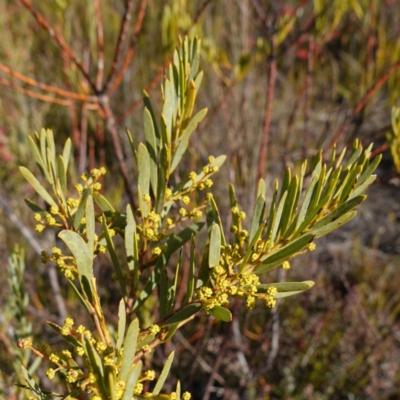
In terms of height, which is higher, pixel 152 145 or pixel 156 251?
pixel 152 145

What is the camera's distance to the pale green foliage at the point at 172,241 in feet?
1.22

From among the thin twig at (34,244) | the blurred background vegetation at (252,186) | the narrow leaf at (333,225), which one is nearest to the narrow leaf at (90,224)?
the narrow leaf at (333,225)

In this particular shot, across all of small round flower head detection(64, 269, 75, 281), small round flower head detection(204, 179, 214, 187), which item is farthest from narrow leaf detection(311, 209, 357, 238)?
small round flower head detection(64, 269, 75, 281)

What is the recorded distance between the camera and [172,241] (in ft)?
1.56

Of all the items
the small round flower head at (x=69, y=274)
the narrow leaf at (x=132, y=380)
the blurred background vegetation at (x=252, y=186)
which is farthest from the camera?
the blurred background vegetation at (x=252, y=186)

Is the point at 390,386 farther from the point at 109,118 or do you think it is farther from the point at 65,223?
the point at 65,223

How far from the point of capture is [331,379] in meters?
1.86

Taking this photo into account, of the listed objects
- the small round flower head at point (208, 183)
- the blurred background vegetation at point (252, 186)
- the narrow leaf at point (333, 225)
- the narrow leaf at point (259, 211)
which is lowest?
the blurred background vegetation at point (252, 186)

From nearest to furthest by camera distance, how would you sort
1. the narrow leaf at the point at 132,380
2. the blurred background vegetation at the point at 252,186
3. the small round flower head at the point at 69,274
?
1. the narrow leaf at the point at 132,380
2. the small round flower head at the point at 69,274
3. the blurred background vegetation at the point at 252,186

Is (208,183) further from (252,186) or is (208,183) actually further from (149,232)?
(252,186)

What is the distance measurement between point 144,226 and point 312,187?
0.60ft

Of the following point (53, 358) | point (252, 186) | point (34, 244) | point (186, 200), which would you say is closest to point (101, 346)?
point (53, 358)

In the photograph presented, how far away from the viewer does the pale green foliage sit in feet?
1.22

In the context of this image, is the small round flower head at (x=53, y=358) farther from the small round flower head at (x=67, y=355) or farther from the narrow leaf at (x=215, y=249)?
the narrow leaf at (x=215, y=249)
